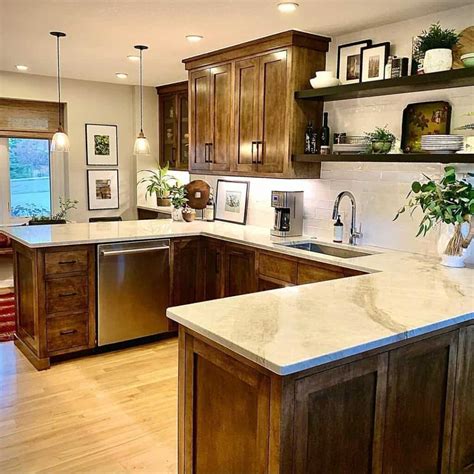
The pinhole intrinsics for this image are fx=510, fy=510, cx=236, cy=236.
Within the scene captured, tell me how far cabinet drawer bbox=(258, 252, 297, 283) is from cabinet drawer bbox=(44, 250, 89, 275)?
52.5 inches

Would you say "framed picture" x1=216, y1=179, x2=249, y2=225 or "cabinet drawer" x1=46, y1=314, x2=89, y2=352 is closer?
"cabinet drawer" x1=46, y1=314, x2=89, y2=352

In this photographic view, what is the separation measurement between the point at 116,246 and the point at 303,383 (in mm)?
2662

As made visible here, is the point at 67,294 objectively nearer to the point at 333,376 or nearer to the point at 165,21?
the point at 165,21

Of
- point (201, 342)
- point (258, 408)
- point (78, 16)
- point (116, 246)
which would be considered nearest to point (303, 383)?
point (258, 408)

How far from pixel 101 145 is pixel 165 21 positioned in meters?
3.26

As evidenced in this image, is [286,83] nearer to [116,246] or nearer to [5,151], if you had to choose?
[116,246]

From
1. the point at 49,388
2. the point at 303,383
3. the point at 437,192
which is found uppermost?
the point at 437,192

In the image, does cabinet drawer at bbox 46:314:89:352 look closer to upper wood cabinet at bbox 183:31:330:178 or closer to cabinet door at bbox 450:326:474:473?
upper wood cabinet at bbox 183:31:330:178

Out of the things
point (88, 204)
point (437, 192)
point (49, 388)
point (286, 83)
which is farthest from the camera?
point (88, 204)

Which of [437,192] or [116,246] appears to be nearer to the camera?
[437,192]

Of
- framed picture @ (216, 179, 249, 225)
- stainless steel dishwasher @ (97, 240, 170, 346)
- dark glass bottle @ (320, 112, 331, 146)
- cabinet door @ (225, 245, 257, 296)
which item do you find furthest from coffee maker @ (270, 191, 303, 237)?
stainless steel dishwasher @ (97, 240, 170, 346)

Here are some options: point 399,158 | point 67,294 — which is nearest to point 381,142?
point 399,158

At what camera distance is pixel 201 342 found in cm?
188

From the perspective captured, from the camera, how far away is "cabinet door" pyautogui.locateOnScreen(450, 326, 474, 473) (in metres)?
2.20
